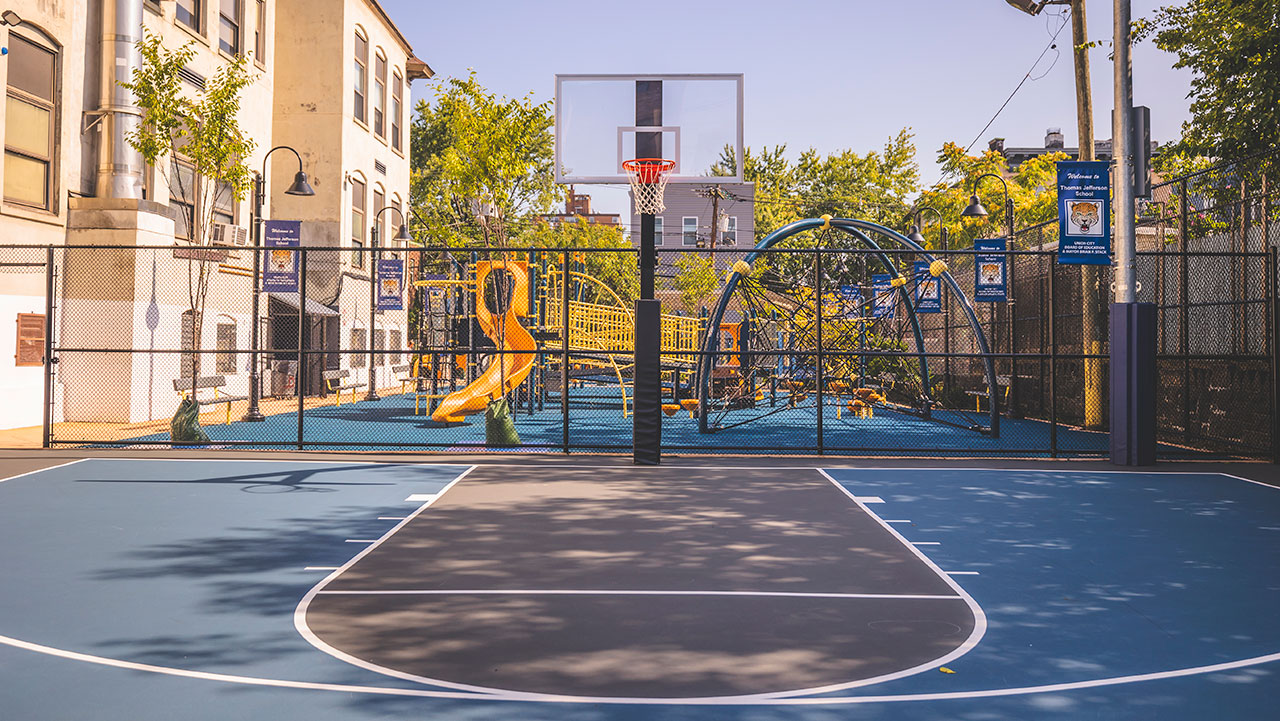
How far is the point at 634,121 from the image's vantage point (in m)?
15.3

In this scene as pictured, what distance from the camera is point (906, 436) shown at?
17.6 metres

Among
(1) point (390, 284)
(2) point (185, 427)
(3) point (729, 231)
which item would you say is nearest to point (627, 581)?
(2) point (185, 427)

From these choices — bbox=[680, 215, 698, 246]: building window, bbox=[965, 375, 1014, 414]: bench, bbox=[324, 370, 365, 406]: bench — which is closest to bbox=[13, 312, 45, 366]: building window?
bbox=[324, 370, 365, 406]: bench

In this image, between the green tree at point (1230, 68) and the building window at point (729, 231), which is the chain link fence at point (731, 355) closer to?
the green tree at point (1230, 68)

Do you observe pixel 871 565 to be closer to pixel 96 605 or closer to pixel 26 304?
pixel 96 605

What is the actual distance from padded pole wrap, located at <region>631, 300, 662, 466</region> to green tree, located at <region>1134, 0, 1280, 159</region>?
432 inches

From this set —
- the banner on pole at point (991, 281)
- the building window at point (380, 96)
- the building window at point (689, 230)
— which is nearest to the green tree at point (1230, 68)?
the banner on pole at point (991, 281)

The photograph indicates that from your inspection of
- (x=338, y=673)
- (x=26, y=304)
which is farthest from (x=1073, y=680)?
(x=26, y=304)

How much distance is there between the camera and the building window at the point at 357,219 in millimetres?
30359

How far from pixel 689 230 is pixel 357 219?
34.8 m

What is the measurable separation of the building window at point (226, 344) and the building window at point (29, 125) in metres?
5.45

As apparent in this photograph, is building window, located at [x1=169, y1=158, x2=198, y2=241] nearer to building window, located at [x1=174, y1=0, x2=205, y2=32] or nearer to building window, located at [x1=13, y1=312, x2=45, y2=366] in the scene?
building window, located at [x1=174, y1=0, x2=205, y2=32]

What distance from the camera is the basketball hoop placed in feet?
44.3

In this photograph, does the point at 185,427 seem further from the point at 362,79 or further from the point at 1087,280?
the point at 362,79
